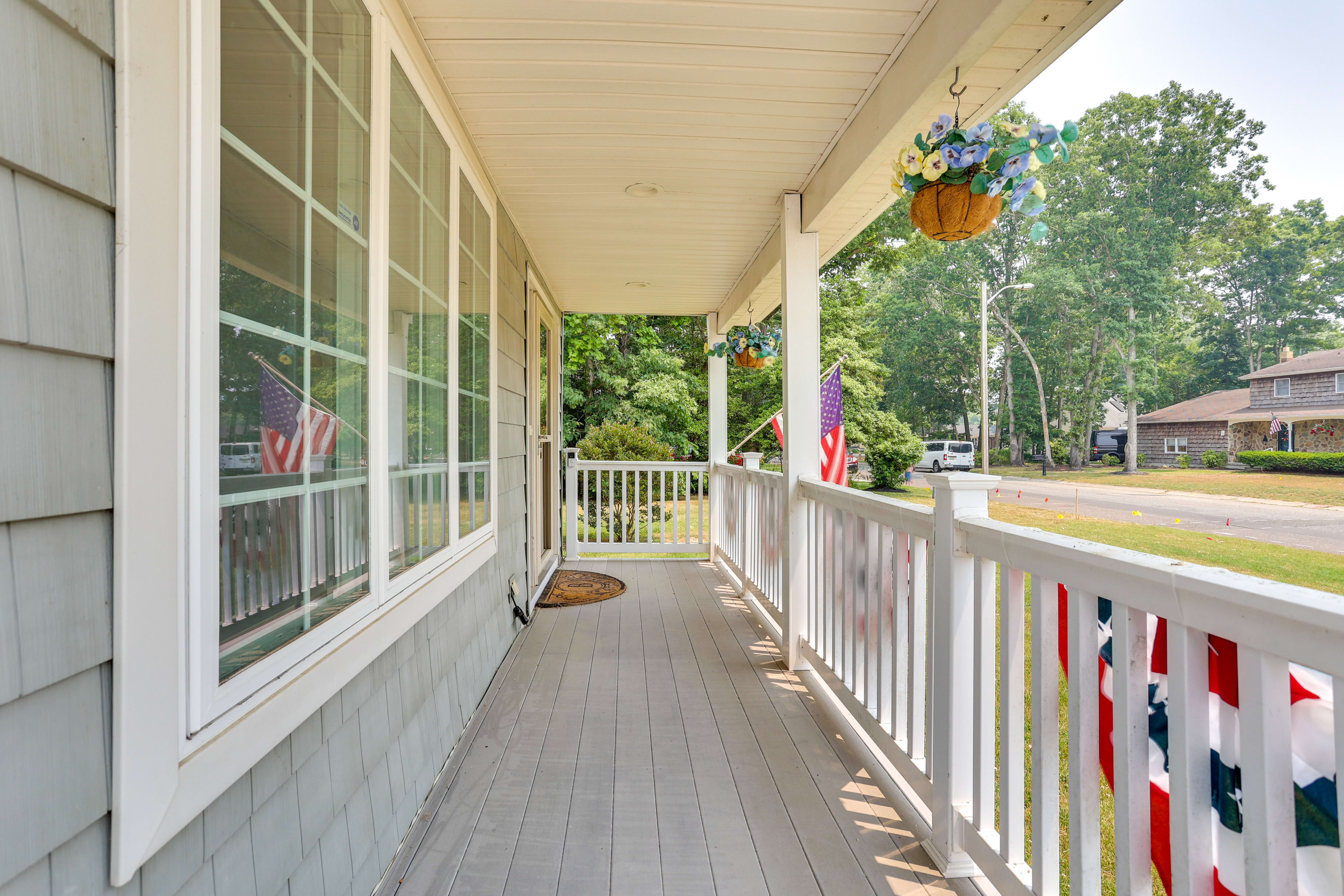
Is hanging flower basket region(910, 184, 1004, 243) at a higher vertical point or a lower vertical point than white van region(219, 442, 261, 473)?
higher

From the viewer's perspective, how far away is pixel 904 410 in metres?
11.4

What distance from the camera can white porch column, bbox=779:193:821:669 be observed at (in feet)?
11.1

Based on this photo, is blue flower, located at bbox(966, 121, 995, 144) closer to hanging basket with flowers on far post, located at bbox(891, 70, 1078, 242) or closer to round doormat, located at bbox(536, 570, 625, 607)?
hanging basket with flowers on far post, located at bbox(891, 70, 1078, 242)

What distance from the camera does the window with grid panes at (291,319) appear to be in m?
1.08

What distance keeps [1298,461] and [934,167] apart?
130 centimetres

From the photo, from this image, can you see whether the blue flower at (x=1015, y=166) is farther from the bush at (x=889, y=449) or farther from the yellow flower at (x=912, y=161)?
the bush at (x=889, y=449)

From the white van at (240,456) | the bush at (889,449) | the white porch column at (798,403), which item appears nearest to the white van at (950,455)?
the bush at (889,449)

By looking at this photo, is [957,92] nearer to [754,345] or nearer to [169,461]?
[169,461]

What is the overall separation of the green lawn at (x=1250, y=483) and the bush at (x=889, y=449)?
8.09m

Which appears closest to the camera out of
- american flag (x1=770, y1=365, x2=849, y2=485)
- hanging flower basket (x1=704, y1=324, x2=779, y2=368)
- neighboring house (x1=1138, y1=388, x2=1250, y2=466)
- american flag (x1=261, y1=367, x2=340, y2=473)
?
american flag (x1=261, y1=367, x2=340, y2=473)

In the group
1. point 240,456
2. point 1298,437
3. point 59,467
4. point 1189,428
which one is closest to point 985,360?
point 1189,428

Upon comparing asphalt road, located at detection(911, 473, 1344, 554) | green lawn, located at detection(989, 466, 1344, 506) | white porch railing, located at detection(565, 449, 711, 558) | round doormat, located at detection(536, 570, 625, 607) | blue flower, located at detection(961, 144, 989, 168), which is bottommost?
round doormat, located at detection(536, 570, 625, 607)

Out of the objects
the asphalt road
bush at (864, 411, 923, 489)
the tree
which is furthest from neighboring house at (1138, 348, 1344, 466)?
bush at (864, 411, 923, 489)

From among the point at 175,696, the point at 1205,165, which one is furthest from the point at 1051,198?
the point at 175,696
